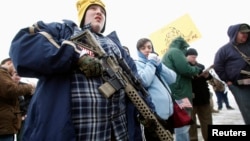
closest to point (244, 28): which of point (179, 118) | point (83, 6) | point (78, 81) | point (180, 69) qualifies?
point (180, 69)

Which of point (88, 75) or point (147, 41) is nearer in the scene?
point (88, 75)

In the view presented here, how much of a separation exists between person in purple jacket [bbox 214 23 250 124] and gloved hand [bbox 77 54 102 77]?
3.13 meters

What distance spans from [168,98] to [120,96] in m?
1.29

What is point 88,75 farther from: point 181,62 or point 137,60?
point 181,62

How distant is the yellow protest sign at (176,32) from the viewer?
4922 mm

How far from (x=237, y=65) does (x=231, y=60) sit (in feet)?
0.50

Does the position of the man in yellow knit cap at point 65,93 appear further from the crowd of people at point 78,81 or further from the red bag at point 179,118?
the red bag at point 179,118

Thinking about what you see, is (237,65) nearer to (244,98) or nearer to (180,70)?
(244,98)

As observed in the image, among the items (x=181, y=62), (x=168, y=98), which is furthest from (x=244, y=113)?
(x=168, y=98)

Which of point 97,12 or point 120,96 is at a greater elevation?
point 97,12

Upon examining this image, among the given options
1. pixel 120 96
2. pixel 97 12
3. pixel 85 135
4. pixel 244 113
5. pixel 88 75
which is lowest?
pixel 244 113

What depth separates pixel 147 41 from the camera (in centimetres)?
377

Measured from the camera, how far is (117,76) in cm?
203

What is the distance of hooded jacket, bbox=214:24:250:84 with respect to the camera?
447 cm
